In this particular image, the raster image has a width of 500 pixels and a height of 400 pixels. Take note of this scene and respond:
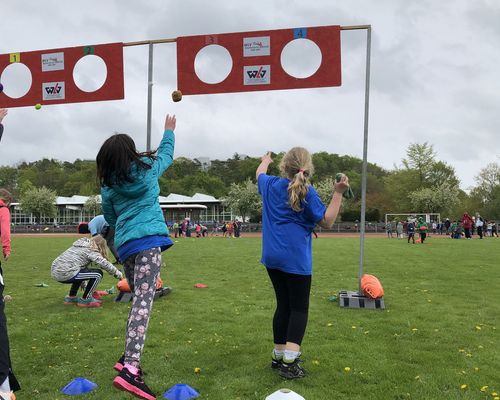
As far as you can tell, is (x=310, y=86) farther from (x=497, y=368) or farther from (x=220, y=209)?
(x=220, y=209)

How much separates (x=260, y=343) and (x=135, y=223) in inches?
87.2

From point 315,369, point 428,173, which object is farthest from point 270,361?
point 428,173

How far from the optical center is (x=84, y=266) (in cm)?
692

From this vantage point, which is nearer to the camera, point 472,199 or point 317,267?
point 317,267

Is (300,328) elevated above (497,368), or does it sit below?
above

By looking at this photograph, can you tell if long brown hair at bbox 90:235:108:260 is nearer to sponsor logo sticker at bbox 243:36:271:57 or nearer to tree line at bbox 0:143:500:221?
sponsor logo sticker at bbox 243:36:271:57

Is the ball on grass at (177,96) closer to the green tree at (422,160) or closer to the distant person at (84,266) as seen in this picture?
the distant person at (84,266)

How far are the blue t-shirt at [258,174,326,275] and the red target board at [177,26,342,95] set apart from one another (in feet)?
10.9

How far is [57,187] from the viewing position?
101 meters

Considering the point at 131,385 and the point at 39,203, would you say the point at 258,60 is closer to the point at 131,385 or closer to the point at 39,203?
the point at 131,385

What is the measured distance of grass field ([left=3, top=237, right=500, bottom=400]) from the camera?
12.1 ft

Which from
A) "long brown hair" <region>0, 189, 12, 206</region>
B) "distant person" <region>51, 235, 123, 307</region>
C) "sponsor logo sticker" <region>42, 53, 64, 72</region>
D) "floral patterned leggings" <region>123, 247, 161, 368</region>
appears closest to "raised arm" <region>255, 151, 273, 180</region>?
"floral patterned leggings" <region>123, 247, 161, 368</region>

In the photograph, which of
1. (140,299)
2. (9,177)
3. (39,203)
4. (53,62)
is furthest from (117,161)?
(9,177)

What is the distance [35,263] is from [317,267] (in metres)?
8.62
